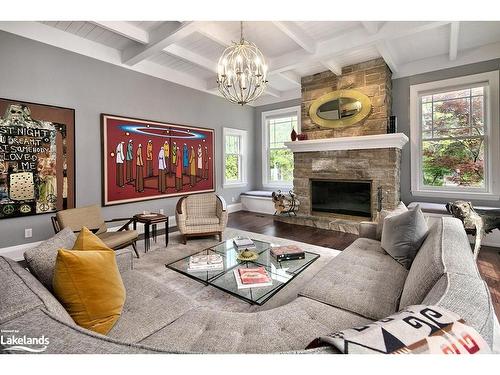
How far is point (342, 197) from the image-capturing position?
15.0 ft

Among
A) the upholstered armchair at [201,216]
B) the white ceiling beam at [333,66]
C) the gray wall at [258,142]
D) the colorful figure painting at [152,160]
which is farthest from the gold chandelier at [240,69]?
the gray wall at [258,142]

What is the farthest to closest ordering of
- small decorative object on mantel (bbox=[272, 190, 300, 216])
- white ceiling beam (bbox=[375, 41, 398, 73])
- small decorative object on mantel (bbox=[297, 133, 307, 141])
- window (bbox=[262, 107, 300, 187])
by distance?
window (bbox=[262, 107, 300, 187]), small decorative object on mantel (bbox=[272, 190, 300, 216]), small decorative object on mantel (bbox=[297, 133, 307, 141]), white ceiling beam (bbox=[375, 41, 398, 73])

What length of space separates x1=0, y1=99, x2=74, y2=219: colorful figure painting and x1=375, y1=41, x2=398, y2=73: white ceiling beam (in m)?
4.52

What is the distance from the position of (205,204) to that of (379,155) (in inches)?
121

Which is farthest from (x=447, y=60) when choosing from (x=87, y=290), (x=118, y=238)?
(x=118, y=238)

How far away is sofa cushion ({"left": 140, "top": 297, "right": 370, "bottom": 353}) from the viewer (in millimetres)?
1050

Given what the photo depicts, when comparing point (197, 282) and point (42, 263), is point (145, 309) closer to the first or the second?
point (42, 263)

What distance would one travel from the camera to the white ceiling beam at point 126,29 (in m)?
2.90

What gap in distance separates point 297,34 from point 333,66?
133cm

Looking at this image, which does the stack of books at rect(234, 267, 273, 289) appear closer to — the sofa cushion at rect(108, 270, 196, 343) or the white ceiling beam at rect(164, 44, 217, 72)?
the sofa cushion at rect(108, 270, 196, 343)

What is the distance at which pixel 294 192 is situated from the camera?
5148 mm

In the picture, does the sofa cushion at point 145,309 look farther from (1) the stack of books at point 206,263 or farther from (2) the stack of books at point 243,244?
(2) the stack of books at point 243,244

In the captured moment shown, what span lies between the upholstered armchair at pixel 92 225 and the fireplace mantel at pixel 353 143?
11.2 feet

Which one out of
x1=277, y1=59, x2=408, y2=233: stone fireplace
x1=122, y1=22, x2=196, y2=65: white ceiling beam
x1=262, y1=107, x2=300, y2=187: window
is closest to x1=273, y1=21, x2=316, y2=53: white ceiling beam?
x1=122, y1=22, x2=196, y2=65: white ceiling beam
